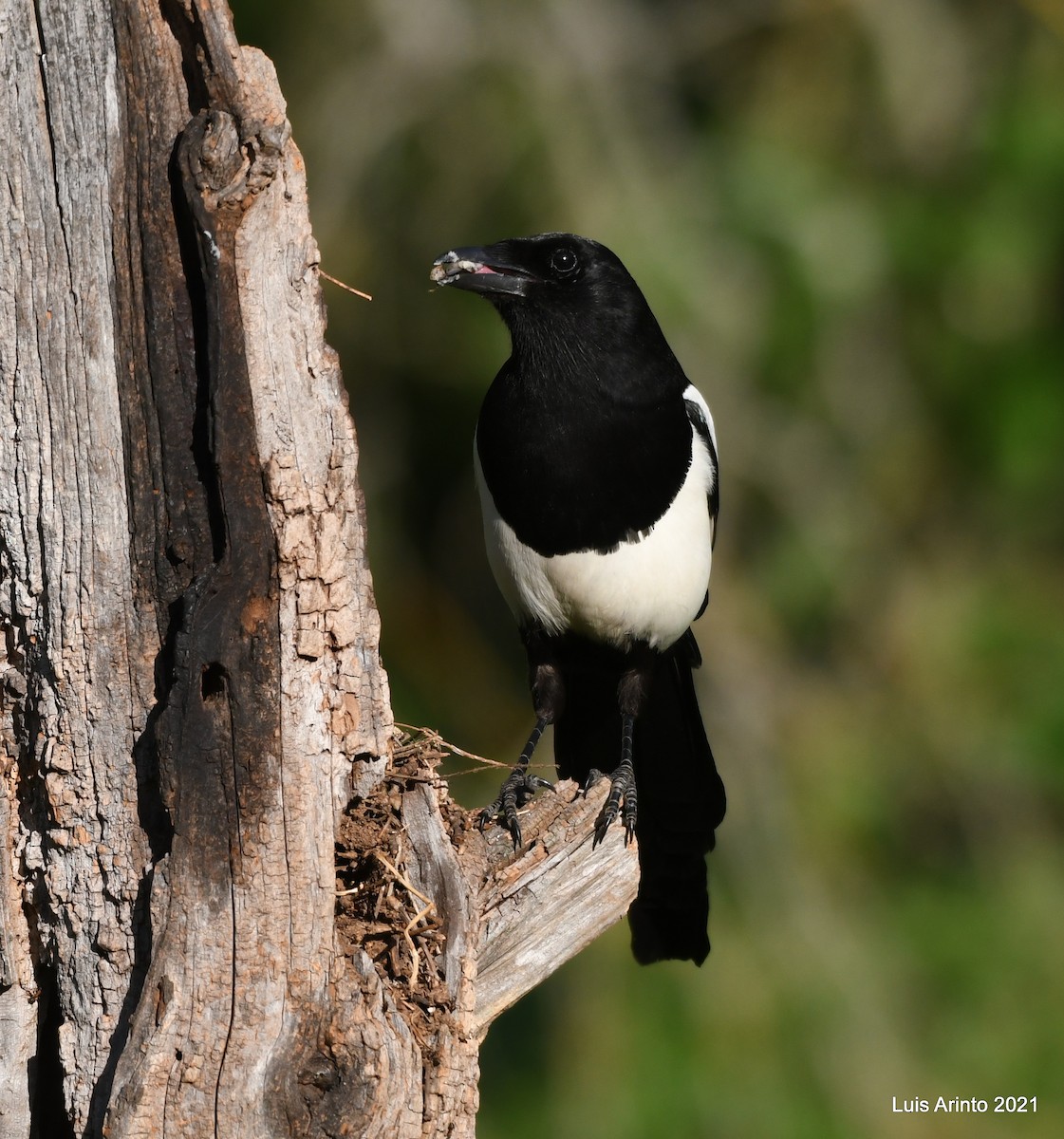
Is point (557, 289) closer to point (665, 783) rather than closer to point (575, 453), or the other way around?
point (575, 453)

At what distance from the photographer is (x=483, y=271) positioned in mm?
3000

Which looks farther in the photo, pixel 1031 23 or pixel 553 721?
pixel 1031 23

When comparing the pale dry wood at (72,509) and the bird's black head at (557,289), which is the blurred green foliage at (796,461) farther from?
the pale dry wood at (72,509)

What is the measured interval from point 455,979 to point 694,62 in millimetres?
4106

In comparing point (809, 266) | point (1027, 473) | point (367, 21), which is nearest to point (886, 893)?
point (1027, 473)

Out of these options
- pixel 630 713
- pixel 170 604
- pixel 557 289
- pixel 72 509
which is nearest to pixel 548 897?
pixel 170 604

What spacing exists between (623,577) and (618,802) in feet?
1.85

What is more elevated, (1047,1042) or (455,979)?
(1047,1042)

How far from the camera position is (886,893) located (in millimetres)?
5098

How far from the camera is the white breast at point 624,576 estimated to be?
3039 millimetres

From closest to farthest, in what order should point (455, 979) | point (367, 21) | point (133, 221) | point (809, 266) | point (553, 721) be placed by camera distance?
point (133, 221) → point (455, 979) → point (553, 721) → point (809, 266) → point (367, 21)

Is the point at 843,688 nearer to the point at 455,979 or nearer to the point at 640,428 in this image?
the point at 640,428

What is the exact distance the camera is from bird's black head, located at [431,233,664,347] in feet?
9.81

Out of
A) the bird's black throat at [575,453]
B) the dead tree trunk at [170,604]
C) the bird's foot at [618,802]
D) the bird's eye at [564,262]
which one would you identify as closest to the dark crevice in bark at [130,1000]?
the dead tree trunk at [170,604]
